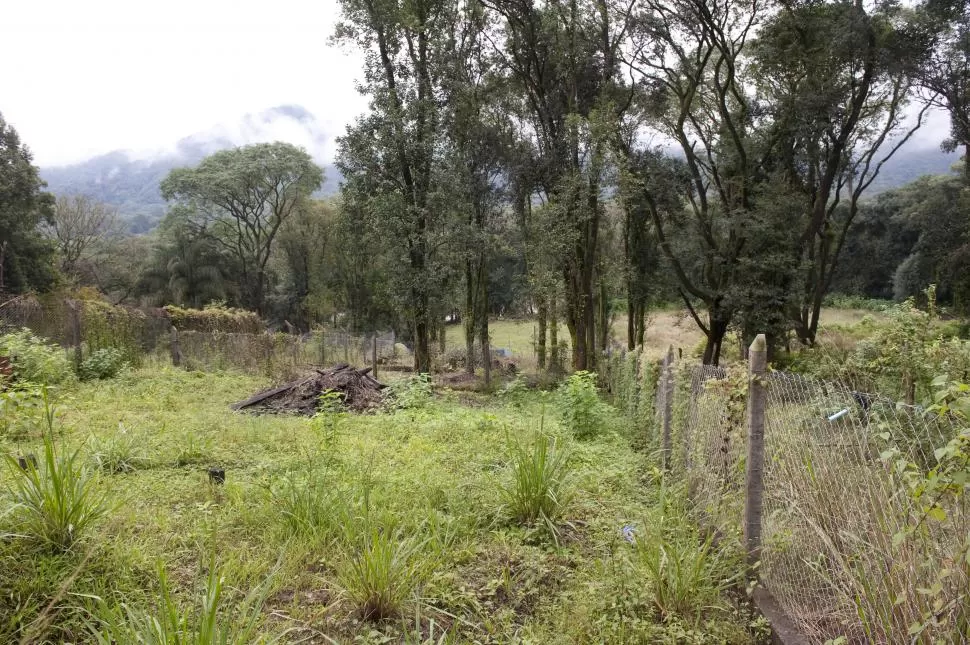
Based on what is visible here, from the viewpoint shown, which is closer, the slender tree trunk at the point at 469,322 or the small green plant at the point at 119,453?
the small green plant at the point at 119,453

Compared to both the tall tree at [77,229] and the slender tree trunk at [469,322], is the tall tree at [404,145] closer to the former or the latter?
the slender tree trunk at [469,322]

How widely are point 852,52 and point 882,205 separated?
88.3 feet

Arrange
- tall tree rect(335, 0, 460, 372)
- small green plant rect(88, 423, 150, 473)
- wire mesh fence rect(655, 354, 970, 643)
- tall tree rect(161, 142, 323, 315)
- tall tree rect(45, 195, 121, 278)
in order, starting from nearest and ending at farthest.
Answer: wire mesh fence rect(655, 354, 970, 643) → small green plant rect(88, 423, 150, 473) → tall tree rect(335, 0, 460, 372) → tall tree rect(45, 195, 121, 278) → tall tree rect(161, 142, 323, 315)

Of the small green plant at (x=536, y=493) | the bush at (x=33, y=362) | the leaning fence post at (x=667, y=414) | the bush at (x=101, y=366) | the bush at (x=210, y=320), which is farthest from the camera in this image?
the bush at (x=210, y=320)

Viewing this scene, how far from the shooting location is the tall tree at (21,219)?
1970 centimetres

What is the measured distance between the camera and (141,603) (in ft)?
8.75

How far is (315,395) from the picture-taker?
10109 millimetres

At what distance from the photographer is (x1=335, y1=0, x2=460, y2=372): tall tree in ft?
49.9

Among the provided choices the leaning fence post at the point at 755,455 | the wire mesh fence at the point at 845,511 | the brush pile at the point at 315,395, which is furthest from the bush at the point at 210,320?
the leaning fence post at the point at 755,455

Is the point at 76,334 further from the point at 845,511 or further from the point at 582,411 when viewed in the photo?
the point at 845,511

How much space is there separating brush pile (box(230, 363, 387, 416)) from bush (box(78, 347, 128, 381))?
382 centimetres

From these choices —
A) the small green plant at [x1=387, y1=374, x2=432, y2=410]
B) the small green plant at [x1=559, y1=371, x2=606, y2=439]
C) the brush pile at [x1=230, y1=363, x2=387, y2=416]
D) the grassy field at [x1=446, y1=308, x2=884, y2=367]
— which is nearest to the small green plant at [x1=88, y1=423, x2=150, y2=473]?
the brush pile at [x1=230, y1=363, x2=387, y2=416]

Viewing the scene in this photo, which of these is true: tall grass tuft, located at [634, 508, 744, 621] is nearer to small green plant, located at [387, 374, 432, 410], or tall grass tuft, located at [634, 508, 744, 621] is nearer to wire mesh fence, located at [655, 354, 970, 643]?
wire mesh fence, located at [655, 354, 970, 643]

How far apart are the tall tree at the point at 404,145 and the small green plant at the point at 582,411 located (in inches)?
337
